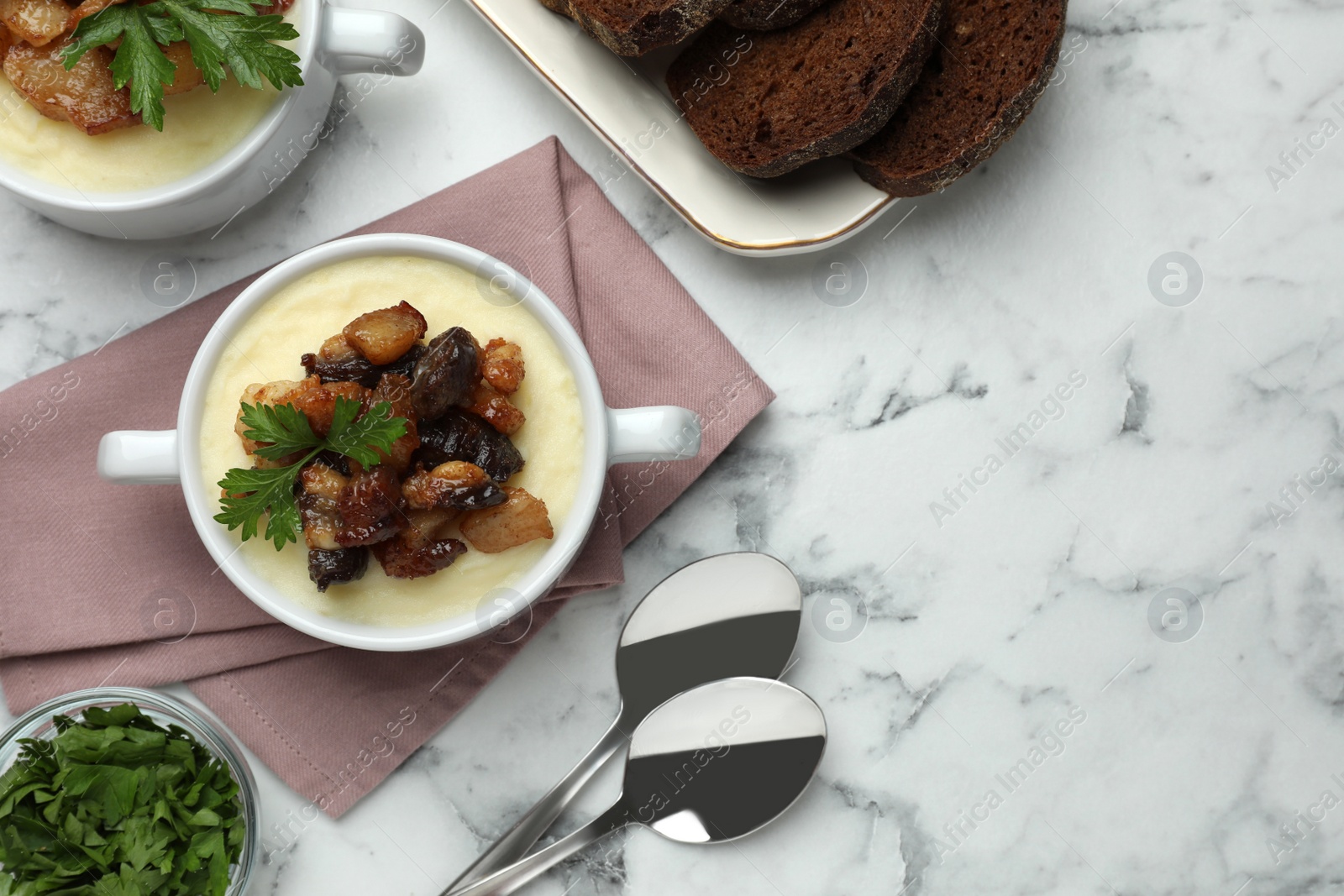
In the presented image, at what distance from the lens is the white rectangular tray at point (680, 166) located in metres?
1.85

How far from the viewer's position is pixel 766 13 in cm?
185

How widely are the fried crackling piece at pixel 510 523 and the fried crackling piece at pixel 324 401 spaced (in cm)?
23

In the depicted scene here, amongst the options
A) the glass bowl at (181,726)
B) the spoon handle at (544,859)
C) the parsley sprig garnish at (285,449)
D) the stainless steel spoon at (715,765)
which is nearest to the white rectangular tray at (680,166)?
the parsley sprig garnish at (285,449)

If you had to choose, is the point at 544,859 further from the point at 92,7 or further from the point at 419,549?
the point at 92,7

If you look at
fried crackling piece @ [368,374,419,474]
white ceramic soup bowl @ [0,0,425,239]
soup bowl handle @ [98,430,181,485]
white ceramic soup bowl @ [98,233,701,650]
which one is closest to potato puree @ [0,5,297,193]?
white ceramic soup bowl @ [0,0,425,239]

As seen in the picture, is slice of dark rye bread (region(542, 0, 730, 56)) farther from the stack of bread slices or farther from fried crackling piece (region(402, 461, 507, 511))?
fried crackling piece (region(402, 461, 507, 511))

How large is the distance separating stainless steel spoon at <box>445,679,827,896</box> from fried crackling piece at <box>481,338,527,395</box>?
724mm

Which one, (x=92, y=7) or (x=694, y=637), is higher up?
(x=92, y=7)

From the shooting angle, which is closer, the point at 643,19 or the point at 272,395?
the point at 272,395

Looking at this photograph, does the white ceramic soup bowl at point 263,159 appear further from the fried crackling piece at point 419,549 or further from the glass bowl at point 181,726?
the glass bowl at point 181,726

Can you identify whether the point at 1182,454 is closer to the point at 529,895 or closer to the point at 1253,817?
the point at 1253,817

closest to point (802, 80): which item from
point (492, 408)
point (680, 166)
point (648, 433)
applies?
point (680, 166)

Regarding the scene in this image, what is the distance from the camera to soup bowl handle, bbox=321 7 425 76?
1.67 m

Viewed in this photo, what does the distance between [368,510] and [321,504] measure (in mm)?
91
